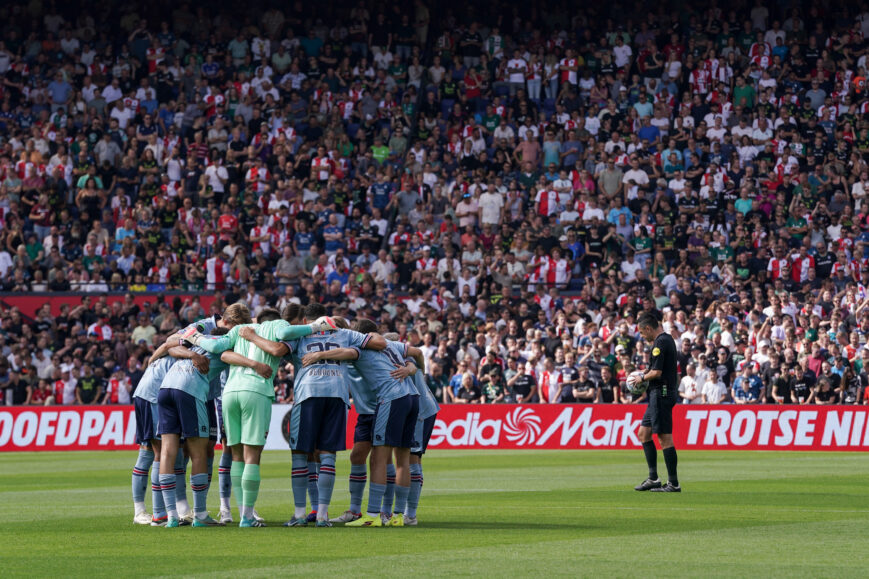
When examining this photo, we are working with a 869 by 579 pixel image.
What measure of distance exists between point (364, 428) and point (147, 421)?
A: 2108 millimetres

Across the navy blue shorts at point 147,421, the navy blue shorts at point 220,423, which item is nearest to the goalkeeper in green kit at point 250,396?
the navy blue shorts at point 220,423

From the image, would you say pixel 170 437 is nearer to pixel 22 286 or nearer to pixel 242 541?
pixel 242 541

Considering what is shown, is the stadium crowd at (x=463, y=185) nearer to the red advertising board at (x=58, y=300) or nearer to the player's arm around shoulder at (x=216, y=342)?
the red advertising board at (x=58, y=300)

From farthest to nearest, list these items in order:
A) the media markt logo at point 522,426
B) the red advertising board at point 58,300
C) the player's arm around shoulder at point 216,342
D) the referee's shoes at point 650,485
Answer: the red advertising board at point 58,300 < the media markt logo at point 522,426 < the referee's shoes at point 650,485 < the player's arm around shoulder at point 216,342

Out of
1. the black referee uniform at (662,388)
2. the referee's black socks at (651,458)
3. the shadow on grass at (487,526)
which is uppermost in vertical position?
the black referee uniform at (662,388)

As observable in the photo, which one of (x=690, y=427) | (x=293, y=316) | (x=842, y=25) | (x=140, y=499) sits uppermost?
(x=842, y=25)

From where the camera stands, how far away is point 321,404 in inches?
489

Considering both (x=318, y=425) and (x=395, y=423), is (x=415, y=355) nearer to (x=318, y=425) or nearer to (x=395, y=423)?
(x=395, y=423)

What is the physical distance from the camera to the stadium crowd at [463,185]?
29406 millimetres

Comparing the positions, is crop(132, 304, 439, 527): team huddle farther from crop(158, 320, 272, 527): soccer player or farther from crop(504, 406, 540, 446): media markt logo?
crop(504, 406, 540, 446): media markt logo

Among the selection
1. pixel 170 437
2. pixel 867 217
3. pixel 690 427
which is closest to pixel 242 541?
pixel 170 437

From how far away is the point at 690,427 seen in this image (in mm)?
27719

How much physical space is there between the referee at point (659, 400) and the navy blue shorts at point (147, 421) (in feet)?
20.3

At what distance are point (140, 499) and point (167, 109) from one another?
26832mm
